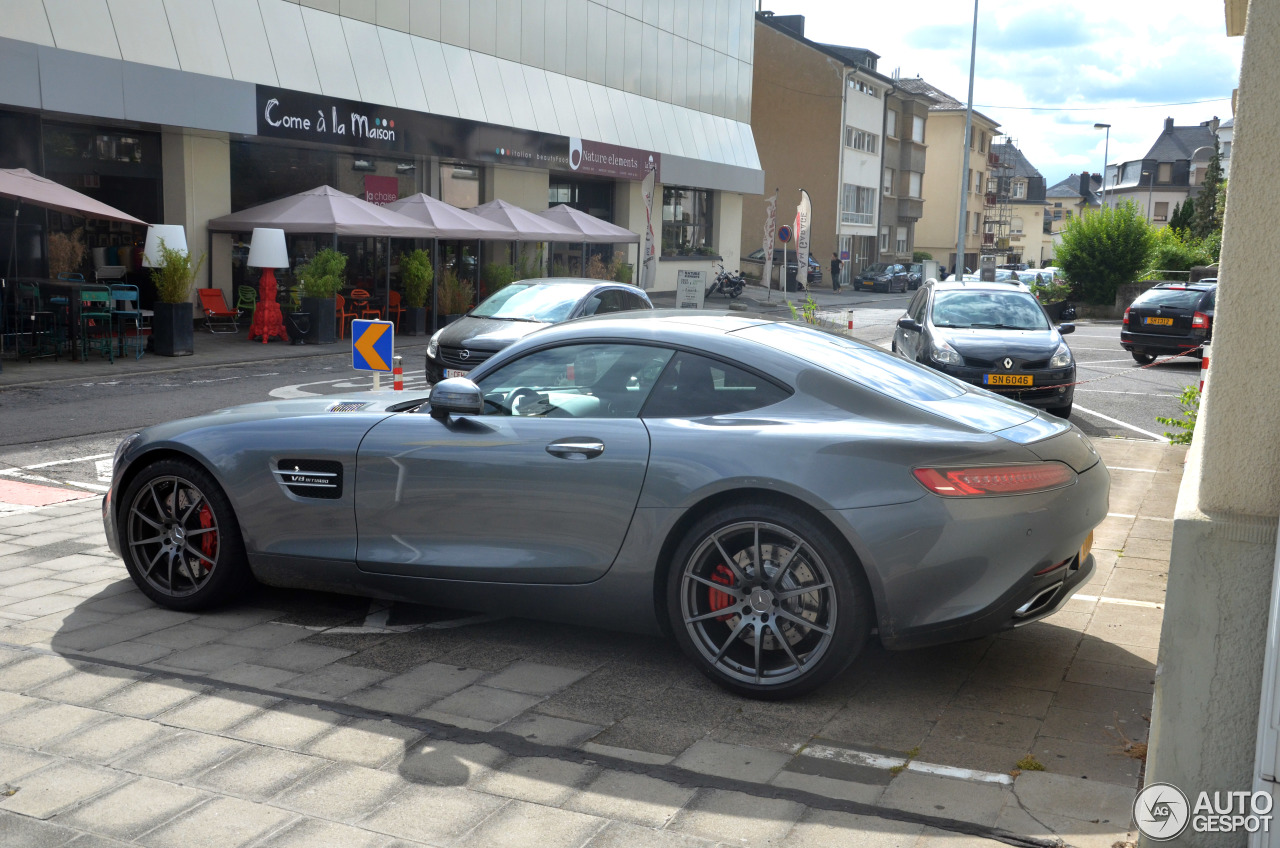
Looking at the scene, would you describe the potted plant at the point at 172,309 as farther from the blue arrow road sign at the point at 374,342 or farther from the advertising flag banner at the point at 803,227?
the advertising flag banner at the point at 803,227

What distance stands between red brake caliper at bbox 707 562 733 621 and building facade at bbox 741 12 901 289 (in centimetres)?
5385

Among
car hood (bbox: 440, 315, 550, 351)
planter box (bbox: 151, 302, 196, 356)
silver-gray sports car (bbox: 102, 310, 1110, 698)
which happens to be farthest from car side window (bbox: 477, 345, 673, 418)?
planter box (bbox: 151, 302, 196, 356)

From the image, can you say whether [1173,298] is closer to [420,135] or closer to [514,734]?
[420,135]

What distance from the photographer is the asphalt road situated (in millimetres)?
9891

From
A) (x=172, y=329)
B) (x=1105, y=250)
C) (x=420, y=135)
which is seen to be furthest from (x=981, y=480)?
(x=1105, y=250)

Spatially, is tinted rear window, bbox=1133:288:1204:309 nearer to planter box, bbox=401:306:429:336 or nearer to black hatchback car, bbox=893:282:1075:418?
black hatchback car, bbox=893:282:1075:418

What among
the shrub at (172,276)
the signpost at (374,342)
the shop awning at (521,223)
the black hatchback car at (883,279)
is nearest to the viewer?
the signpost at (374,342)

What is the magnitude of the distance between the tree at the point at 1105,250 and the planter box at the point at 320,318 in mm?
26775

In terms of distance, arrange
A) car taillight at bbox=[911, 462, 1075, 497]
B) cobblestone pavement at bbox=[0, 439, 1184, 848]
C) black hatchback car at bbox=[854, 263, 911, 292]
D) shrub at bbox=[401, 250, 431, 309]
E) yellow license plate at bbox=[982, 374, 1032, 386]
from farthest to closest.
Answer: black hatchback car at bbox=[854, 263, 911, 292]
shrub at bbox=[401, 250, 431, 309]
yellow license plate at bbox=[982, 374, 1032, 386]
car taillight at bbox=[911, 462, 1075, 497]
cobblestone pavement at bbox=[0, 439, 1184, 848]

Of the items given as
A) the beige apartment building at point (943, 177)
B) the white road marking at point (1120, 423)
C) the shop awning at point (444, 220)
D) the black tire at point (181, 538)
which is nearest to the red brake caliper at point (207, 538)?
the black tire at point (181, 538)

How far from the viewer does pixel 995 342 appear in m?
12.1

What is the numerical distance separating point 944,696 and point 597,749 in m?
1.36

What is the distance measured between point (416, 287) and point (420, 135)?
14.5 feet

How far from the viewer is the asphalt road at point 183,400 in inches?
389
